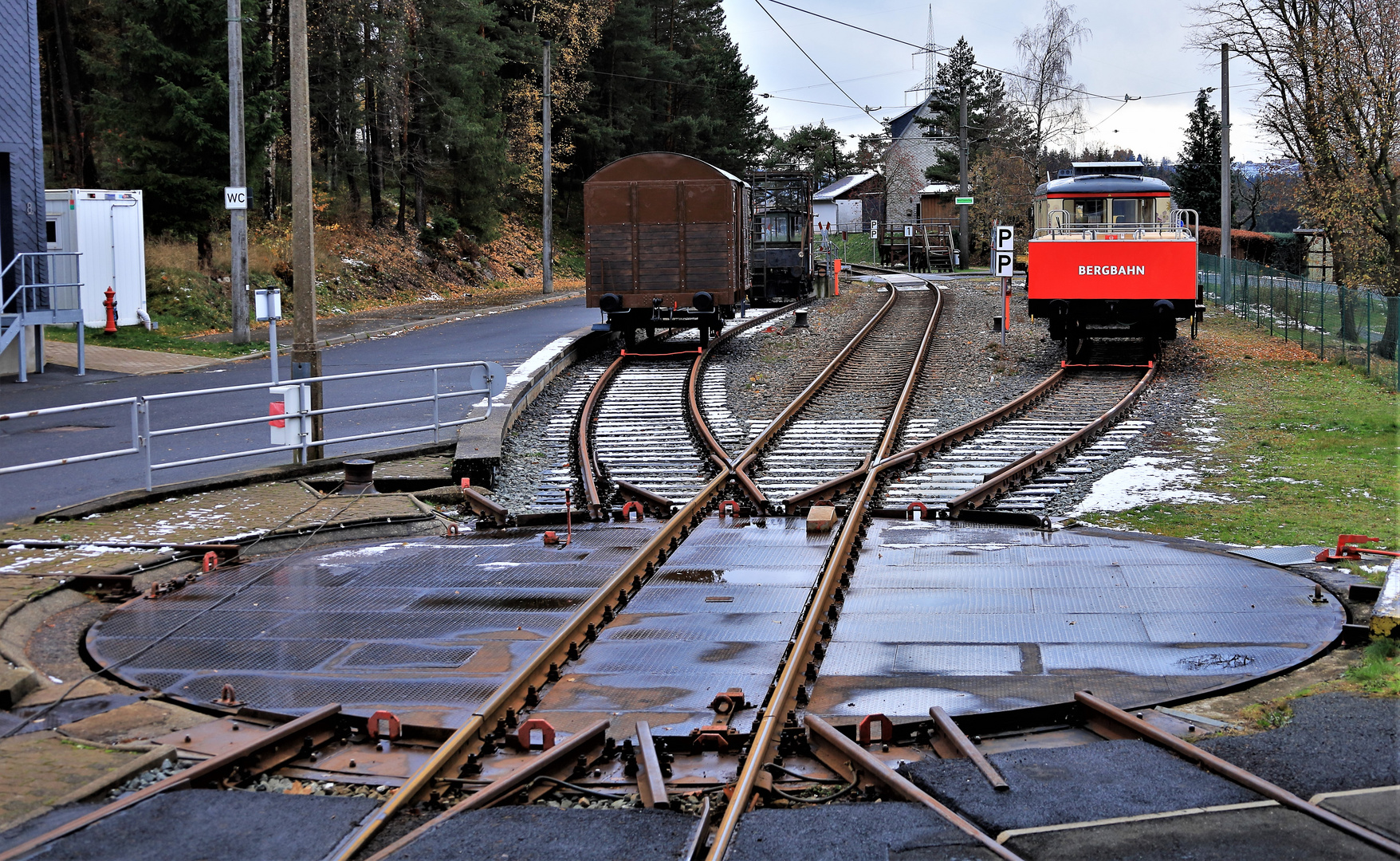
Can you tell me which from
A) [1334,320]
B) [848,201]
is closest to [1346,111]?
[1334,320]

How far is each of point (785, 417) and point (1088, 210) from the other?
10.7 m

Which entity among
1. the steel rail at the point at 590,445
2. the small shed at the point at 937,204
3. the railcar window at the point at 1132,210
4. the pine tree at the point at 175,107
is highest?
the small shed at the point at 937,204

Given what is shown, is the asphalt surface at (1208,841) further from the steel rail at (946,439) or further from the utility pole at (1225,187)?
the utility pole at (1225,187)

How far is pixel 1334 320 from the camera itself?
27859mm

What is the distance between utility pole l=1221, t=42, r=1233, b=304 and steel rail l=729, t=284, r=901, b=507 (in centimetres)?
1532

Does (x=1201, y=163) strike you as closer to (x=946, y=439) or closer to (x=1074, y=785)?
(x=946, y=439)

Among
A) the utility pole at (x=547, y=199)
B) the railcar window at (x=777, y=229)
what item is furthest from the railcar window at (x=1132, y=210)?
the utility pole at (x=547, y=199)

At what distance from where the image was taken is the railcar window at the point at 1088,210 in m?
24.7

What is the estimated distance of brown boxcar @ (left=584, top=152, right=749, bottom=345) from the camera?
2438cm

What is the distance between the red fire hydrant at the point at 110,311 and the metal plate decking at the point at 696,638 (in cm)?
2107

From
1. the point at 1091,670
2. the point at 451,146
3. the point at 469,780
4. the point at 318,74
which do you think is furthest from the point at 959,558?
the point at 451,146

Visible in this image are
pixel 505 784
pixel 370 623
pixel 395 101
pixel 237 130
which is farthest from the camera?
pixel 395 101

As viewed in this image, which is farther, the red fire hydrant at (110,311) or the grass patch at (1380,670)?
the red fire hydrant at (110,311)

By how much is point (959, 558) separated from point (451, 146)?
43.9 metres
